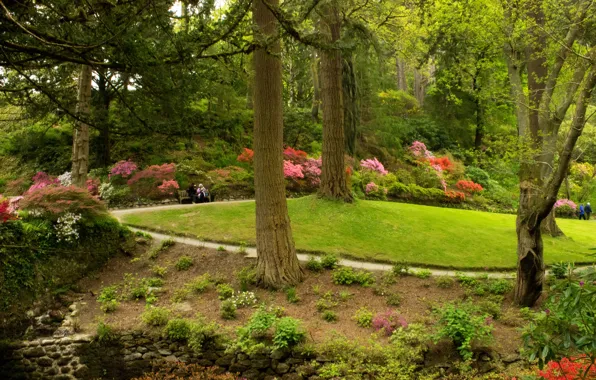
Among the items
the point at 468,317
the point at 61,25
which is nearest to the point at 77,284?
the point at 61,25

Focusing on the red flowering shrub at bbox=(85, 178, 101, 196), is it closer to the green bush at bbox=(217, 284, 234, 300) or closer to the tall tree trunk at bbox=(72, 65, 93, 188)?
the tall tree trunk at bbox=(72, 65, 93, 188)

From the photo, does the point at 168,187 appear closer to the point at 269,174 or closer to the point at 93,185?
the point at 93,185

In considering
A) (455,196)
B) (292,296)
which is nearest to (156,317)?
(292,296)

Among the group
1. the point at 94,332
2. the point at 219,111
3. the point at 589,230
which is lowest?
the point at 94,332

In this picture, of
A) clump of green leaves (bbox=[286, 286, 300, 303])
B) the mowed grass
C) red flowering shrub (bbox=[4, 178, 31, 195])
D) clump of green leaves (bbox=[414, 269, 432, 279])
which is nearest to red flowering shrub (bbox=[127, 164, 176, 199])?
the mowed grass

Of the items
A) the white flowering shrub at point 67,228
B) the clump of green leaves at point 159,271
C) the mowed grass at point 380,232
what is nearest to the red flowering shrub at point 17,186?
the mowed grass at point 380,232

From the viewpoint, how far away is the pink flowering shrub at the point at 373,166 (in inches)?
814

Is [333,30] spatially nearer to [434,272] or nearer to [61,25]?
[434,272]

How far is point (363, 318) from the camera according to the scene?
26.5 ft

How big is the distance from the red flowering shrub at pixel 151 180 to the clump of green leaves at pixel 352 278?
9.68 m

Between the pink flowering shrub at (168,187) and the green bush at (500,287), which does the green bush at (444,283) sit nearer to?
the green bush at (500,287)

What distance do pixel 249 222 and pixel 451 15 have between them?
9.37 m

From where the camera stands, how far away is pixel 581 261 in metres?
11.6

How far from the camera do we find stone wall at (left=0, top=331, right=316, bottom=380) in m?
7.48
